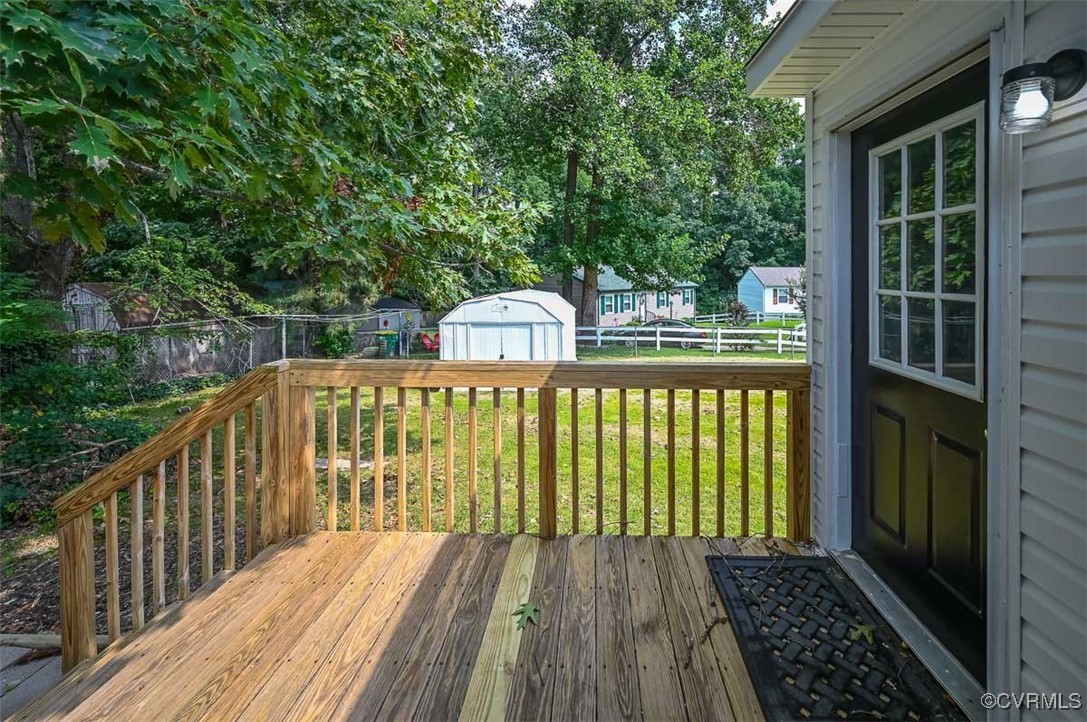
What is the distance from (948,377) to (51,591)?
4.23 m

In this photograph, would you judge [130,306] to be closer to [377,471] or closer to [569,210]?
[377,471]

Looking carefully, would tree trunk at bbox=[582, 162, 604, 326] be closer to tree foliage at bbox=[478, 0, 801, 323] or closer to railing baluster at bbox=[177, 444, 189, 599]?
tree foliage at bbox=[478, 0, 801, 323]

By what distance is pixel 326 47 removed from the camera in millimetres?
4164

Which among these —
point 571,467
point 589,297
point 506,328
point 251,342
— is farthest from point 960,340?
point 589,297

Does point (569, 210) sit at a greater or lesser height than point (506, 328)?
greater

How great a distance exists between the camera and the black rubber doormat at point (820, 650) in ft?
5.46

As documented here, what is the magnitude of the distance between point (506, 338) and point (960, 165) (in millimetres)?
6112

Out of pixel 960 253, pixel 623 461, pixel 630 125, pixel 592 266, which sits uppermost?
pixel 630 125

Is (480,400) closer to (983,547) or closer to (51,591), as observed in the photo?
(51,591)

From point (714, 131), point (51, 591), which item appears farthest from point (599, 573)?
point (714, 131)

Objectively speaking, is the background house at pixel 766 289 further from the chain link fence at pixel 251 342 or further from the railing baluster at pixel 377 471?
the railing baluster at pixel 377 471

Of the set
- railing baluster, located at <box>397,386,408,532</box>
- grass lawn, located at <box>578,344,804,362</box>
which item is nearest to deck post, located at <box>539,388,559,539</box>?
railing baluster, located at <box>397,386,408,532</box>

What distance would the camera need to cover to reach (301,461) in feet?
9.46

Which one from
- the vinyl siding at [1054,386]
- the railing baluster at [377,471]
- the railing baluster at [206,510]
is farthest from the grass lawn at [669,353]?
the vinyl siding at [1054,386]
